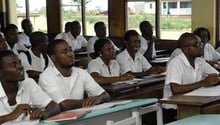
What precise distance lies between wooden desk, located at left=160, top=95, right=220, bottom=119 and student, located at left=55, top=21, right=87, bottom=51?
16.2ft

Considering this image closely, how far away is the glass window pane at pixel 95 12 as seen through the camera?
29.3 feet

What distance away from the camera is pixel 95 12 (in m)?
9.24

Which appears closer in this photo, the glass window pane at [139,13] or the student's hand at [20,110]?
the student's hand at [20,110]

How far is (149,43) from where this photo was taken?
6.36 m

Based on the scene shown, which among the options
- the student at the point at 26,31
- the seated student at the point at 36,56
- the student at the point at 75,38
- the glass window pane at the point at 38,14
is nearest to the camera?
the seated student at the point at 36,56

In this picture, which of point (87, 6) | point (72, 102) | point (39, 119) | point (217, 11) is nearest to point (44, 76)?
point (72, 102)

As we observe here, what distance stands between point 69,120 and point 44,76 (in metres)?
0.89

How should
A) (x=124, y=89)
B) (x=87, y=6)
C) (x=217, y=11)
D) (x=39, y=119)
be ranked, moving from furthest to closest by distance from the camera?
(x=87, y=6) → (x=217, y=11) → (x=124, y=89) → (x=39, y=119)

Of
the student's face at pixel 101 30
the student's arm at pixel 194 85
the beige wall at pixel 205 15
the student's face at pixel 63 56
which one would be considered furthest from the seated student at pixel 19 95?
the beige wall at pixel 205 15

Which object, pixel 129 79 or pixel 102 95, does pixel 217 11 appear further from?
pixel 102 95

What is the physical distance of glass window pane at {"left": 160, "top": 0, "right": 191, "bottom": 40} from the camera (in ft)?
24.3

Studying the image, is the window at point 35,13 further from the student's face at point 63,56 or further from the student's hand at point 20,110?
the student's hand at point 20,110

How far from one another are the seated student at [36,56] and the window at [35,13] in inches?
214

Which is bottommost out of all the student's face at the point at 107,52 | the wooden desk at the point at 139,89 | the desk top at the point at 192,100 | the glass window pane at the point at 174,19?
the wooden desk at the point at 139,89
